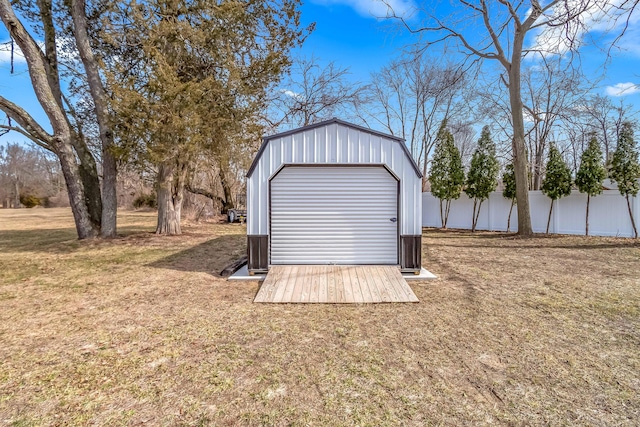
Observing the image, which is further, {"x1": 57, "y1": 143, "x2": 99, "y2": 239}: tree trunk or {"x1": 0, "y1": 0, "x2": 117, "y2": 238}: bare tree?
{"x1": 57, "y1": 143, "x2": 99, "y2": 239}: tree trunk

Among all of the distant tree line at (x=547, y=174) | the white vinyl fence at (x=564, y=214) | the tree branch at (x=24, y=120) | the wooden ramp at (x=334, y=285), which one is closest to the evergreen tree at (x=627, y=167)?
the distant tree line at (x=547, y=174)

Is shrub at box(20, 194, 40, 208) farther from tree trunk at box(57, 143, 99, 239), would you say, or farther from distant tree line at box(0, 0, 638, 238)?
tree trunk at box(57, 143, 99, 239)

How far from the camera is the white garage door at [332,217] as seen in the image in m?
6.42

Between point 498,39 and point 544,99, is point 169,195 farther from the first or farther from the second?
point 544,99

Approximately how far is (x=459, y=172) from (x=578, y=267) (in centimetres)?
904

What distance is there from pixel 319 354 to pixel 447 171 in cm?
1441

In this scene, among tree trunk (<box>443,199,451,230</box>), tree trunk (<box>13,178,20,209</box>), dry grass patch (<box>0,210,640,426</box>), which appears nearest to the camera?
dry grass patch (<box>0,210,640,426</box>)

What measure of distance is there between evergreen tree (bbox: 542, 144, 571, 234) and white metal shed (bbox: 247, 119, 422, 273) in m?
9.04

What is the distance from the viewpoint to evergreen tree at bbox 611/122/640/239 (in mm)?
10203

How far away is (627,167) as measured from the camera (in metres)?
10.2

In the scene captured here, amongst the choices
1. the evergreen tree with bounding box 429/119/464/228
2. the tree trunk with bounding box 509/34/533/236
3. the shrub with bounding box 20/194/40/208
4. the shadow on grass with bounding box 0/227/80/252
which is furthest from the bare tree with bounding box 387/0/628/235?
the shrub with bounding box 20/194/40/208

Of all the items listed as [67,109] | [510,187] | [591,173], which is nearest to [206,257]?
[67,109]

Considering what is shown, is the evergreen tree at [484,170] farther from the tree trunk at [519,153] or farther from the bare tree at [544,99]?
the bare tree at [544,99]

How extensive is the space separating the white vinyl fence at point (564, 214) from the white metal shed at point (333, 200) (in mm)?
9338
